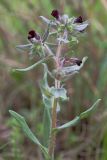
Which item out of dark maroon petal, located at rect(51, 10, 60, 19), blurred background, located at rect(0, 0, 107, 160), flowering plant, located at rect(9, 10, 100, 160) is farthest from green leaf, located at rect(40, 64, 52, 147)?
blurred background, located at rect(0, 0, 107, 160)

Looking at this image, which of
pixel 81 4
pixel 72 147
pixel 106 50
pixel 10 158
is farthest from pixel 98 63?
pixel 10 158

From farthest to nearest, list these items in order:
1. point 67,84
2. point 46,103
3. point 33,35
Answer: point 67,84 → point 46,103 → point 33,35

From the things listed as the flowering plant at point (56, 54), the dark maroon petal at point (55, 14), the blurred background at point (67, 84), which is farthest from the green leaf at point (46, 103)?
the blurred background at point (67, 84)

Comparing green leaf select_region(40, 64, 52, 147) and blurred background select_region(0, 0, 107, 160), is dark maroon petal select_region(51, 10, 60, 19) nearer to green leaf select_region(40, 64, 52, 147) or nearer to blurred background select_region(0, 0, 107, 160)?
green leaf select_region(40, 64, 52, 147)

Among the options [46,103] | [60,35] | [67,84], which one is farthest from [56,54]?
[67,84]

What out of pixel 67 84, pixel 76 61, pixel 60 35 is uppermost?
pixel 60 35

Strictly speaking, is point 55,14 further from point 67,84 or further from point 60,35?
point 67,84

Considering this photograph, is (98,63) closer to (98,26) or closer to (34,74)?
(98,26)

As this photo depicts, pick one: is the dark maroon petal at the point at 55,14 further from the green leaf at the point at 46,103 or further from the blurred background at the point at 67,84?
the blurred background at the point at 67,84
